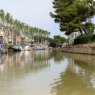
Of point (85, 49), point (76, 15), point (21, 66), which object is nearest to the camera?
point (21, 66)

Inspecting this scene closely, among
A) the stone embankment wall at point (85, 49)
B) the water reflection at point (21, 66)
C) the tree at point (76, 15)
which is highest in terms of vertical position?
the tree at point (76, 15)

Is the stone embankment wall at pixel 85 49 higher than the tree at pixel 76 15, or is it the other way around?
the tree at pixel 76 15

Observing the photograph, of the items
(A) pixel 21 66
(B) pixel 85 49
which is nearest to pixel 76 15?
(B) pixel 85 49

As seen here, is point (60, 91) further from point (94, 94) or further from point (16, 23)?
point (16, 23)

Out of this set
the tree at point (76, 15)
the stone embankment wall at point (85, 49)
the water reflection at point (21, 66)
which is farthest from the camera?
the tree at point (76, 15)

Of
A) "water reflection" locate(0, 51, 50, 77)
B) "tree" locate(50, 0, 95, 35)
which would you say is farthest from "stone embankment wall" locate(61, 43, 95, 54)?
"water reflection" locate(0, 51, 50, 77)

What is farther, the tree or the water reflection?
the tree

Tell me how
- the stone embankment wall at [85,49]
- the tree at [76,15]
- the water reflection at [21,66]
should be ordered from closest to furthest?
the water reflection at [21,66] < the stone embankment wall at [85,49] < the tree at [76,15]

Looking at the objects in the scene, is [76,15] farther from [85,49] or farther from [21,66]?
[21,66]

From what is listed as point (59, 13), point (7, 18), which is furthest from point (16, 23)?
point (59, 13)

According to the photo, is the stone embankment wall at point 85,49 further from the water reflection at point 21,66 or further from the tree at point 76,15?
the water reflection at point 21,66

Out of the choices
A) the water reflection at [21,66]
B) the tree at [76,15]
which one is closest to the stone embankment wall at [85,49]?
the tree at [76,15]

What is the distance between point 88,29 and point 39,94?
61.9 meters

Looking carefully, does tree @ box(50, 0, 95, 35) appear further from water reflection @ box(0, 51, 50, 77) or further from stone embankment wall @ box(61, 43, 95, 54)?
water reflection @ box(0, 51, 50, 77)
